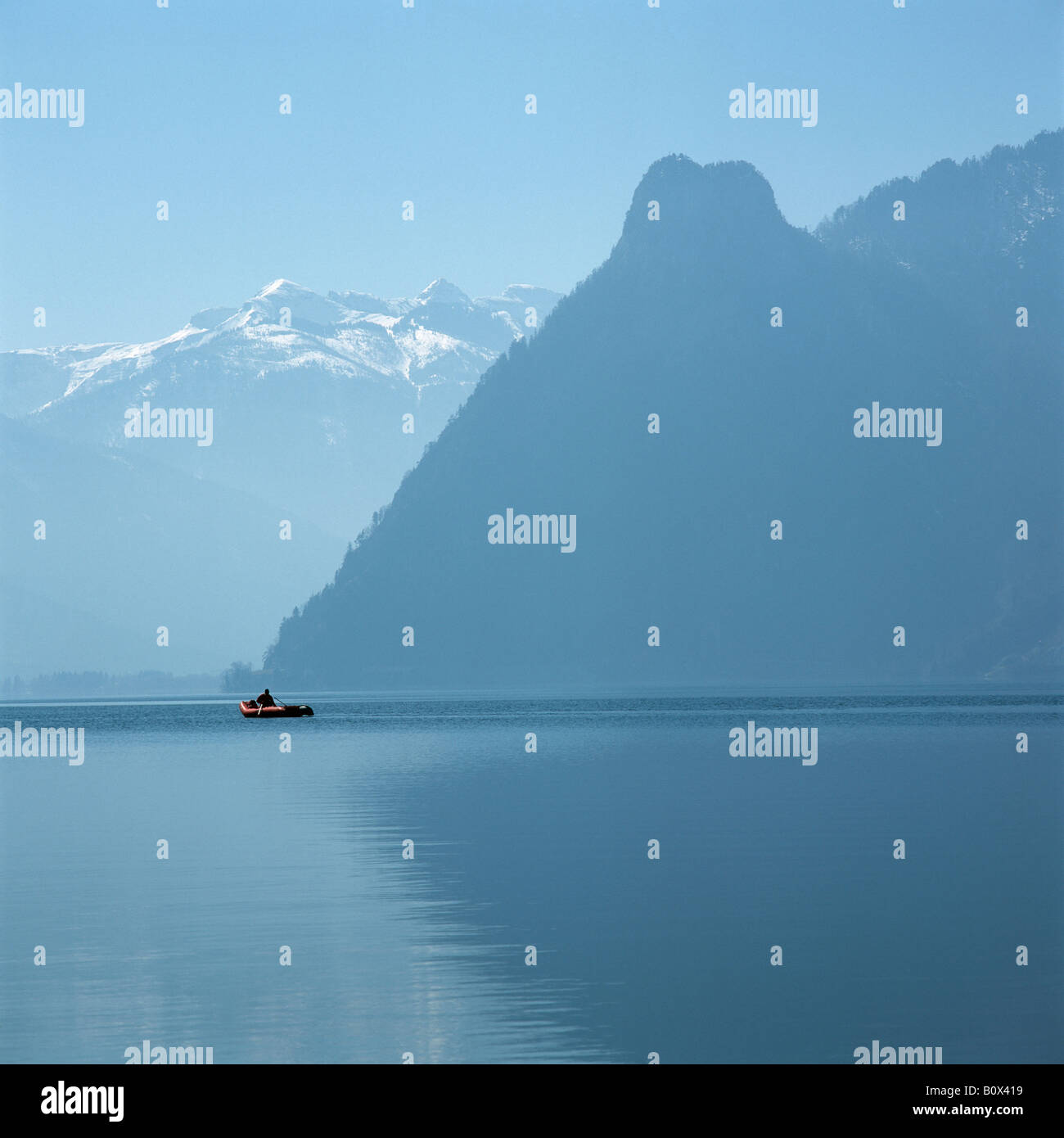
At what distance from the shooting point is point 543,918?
3238 cm

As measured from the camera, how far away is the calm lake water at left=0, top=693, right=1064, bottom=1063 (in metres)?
22.8

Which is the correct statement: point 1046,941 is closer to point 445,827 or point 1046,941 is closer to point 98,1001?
point 98,1001

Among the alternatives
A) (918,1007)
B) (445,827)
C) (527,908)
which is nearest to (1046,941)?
(918,1007)

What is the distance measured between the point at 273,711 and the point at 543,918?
144 metres

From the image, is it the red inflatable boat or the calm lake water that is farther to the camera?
the red inflatable boat

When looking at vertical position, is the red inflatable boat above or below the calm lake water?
above

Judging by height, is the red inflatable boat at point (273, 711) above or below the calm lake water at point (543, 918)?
above

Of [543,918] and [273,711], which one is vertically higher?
[273,711]

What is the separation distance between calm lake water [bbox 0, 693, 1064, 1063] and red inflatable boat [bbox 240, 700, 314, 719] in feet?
310

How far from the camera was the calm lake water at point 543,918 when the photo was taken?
898 inches

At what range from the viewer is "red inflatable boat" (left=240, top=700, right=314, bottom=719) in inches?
6535

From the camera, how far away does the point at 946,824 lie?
47688mm

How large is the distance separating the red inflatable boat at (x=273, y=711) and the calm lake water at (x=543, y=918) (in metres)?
94.5
